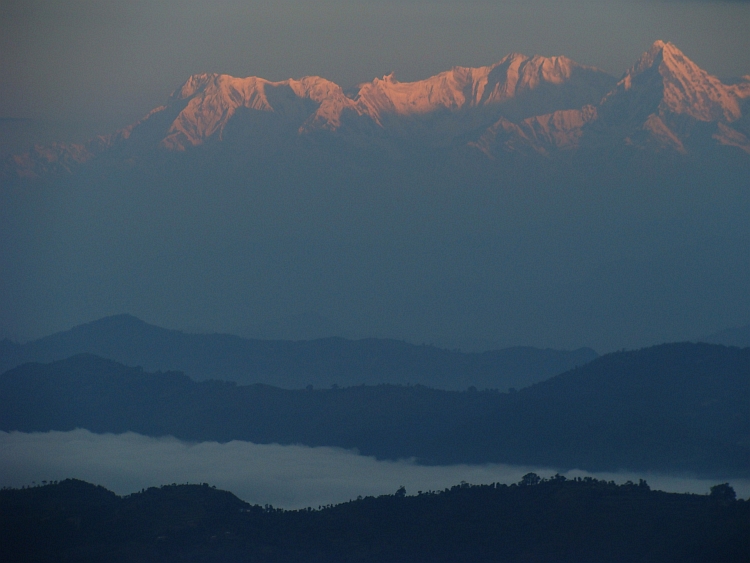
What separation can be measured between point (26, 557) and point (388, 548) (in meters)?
41.5

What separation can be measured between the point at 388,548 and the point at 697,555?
35095mm

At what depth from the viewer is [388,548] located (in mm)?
152625

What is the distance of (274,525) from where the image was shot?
164 meters

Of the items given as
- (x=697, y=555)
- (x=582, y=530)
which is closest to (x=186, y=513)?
(x=582, y=530)

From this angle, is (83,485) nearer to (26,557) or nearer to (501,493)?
(26,557)

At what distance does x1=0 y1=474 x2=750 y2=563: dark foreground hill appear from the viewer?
14950 centimetres

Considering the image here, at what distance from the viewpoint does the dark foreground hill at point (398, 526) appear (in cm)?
14950

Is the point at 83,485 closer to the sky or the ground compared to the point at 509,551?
closer to the sky

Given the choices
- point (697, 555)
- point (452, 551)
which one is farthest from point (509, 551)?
point (697, 555)

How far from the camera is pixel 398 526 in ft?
523

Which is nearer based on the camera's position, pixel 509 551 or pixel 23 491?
pixel 509 551

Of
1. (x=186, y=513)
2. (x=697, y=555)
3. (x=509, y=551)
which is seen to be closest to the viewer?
(x=697, y=555)

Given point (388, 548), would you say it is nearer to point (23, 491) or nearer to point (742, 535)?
point (742, 535)

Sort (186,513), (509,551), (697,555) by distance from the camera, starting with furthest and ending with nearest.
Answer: (186,513), (509,551), (697,555)
